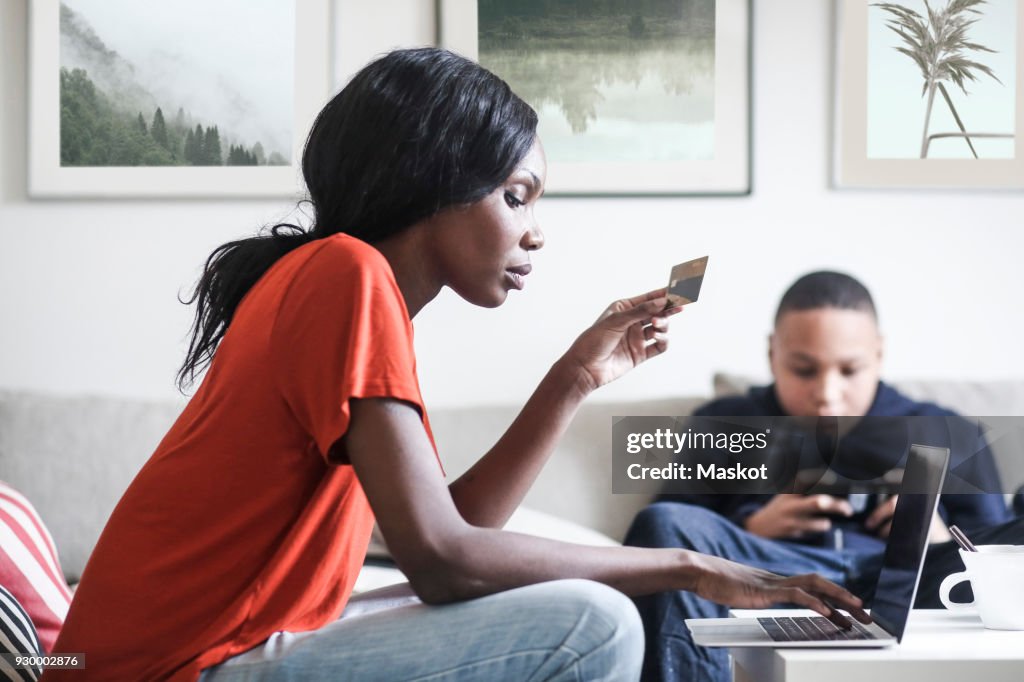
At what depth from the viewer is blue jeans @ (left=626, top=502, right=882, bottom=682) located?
1.68 metres

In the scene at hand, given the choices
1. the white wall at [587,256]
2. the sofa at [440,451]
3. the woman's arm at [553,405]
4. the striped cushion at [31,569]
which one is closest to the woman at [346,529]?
the woman's arm at [553,405]

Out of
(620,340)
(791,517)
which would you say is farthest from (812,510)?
(620,340)

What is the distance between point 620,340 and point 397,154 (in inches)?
17.2

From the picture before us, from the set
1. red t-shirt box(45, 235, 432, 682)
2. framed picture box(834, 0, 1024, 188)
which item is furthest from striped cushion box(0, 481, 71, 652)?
framed picture box(834, 0, 1024, 188)

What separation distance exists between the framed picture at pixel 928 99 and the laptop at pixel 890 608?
1.45 m

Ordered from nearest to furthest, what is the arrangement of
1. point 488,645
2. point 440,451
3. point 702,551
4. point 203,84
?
point 488,645 < point 702,551 < point 440,451 < point 203,84

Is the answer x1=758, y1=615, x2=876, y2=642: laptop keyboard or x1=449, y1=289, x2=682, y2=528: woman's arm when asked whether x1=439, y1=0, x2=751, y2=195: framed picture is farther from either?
x1=758, y1=615, x2=876, y2=642: laptop keyboard

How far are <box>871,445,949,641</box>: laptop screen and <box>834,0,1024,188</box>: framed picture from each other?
4.72 feet

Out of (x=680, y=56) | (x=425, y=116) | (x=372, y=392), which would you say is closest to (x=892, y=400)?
(x=680, y=56)

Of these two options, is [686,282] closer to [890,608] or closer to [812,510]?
→ [890,608]

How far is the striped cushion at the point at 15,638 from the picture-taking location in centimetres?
120

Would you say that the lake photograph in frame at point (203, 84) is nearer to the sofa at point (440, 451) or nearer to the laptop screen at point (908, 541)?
the sofa at point (440, 451)

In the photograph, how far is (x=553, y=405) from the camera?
4.15ft

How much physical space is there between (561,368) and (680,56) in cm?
140
